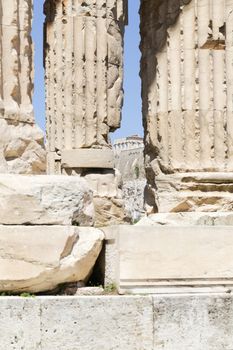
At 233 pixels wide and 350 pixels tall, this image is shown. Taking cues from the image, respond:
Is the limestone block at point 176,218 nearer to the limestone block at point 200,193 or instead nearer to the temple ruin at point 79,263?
the limestone block at point 200,193

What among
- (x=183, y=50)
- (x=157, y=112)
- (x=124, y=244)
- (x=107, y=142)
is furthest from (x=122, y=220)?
(x=124, y=244)

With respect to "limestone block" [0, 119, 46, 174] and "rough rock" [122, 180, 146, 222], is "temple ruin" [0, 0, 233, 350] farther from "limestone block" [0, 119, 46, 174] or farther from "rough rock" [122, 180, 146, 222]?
"rough rock" [122, 180, 146, 222]

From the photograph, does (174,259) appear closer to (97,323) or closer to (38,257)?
(97,323)

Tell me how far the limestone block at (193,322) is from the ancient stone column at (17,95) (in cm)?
210

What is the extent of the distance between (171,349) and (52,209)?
172 cm

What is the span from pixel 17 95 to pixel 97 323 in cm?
271

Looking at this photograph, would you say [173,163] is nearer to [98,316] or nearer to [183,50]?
[183,50]

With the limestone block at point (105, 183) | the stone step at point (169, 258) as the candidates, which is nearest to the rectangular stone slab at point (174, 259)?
the stone step at point (169, 258)

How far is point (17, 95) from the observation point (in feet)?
30.5

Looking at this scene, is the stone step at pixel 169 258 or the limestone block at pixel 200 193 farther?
the limestone block at pixel 200 193

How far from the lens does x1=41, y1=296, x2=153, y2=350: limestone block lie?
7844 millimetres

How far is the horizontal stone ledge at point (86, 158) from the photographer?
16.3 metres

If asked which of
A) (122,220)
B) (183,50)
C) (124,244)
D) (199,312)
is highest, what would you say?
(183,50)

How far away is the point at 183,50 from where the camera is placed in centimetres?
1473
